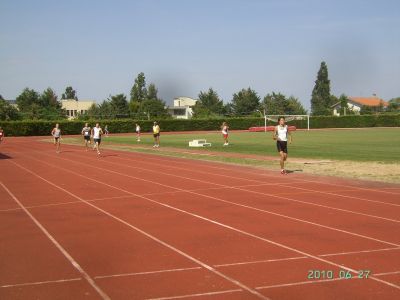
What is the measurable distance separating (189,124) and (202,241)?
6260 centimetres

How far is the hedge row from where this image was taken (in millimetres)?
57844

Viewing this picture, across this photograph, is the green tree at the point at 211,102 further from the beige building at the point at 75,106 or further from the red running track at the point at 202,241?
the red running track at the point at 202,241

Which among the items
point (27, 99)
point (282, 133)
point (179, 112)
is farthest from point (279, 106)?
point (282, 133)

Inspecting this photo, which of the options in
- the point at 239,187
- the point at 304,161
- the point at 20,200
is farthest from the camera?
the point at 304,161

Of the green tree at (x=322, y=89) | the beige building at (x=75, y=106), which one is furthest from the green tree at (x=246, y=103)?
the beige building at (x=75, y=106)

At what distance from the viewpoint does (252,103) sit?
95.2 m

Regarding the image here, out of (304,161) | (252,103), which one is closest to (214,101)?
(252,103)

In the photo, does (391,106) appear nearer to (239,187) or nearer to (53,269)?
(239,187)

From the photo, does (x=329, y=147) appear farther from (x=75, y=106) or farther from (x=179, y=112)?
(x=75, y=106)

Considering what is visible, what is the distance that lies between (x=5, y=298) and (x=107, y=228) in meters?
3.43

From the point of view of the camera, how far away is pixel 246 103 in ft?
312
